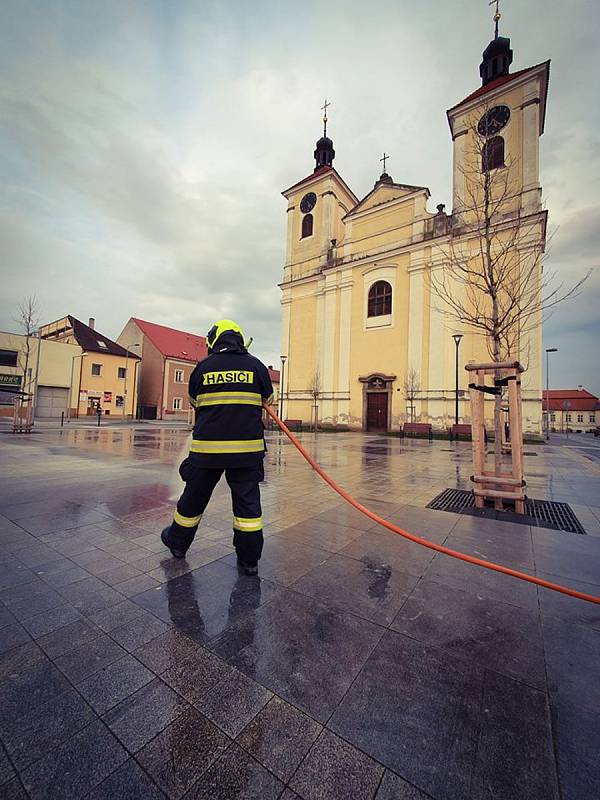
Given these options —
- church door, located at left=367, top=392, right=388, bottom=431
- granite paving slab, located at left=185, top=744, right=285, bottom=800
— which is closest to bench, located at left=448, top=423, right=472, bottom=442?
church door, located at left=367, top=392, right=388, bottom=431

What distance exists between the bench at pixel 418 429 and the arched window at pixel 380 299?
9.71 meters

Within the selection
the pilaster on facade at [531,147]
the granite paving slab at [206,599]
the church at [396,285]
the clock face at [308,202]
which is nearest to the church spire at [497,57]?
the church at [396,285]

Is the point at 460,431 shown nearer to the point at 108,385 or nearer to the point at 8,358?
the point at 108,385

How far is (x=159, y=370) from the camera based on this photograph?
44500 mm

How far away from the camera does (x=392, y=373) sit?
2775 cm

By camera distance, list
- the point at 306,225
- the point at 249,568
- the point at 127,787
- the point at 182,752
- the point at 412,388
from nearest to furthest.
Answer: the point at 127,787 → the point at 182,752 → the point at 249,568 → the point at 412,388 → the point at 306,225

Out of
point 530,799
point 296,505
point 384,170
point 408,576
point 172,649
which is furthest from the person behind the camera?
point 384,170

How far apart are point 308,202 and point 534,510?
35.7 metres

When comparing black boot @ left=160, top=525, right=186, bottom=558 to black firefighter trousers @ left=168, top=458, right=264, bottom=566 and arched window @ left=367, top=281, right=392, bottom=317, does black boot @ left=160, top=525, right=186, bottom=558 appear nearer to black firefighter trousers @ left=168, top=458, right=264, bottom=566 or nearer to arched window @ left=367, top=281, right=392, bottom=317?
black firefighter trousers @ left=168, top=458, right=264, bottom=566

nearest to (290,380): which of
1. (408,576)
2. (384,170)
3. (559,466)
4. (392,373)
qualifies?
(392,373)

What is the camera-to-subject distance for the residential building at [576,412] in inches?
2950

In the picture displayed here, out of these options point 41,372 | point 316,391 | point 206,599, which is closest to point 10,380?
point 41,372

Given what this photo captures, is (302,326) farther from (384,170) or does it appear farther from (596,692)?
(596,692)

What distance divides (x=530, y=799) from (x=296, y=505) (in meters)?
4.06
